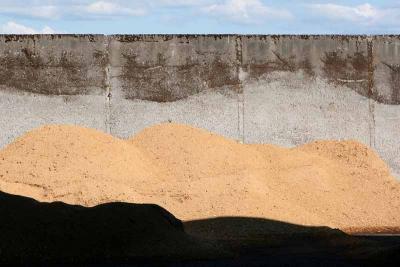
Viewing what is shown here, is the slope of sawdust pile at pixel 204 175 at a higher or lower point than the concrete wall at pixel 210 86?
lower

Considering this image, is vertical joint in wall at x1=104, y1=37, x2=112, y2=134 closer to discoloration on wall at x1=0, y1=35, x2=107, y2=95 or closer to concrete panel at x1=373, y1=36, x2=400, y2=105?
discoloration on wall at x1=0, y1=35, x2=107, y2=95

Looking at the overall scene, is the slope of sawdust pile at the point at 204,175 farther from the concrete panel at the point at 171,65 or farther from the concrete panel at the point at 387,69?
the concrete panel at the point at 387,69

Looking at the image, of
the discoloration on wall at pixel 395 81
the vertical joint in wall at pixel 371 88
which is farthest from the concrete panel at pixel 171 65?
the discoloration on wall at pixel 395 81

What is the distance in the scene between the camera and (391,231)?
12.1 m

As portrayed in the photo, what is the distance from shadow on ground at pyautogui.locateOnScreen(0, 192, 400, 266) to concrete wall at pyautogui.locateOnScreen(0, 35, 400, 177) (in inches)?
149

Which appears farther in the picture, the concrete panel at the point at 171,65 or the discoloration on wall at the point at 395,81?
the discoloration on wall at the point at 395,81

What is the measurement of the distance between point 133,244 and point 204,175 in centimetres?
336

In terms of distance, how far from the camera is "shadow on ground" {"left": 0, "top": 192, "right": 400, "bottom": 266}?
8867 millimetres

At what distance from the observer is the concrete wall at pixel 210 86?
13680mm

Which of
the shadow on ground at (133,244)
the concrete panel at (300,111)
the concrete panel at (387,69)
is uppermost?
the concrete panel at (387,69)

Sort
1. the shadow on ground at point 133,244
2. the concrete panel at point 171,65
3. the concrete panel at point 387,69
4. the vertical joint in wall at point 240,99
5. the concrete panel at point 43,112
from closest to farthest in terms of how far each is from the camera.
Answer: the shadow on ground at point 133,244, the concrete panel at point 43,112, the concrete panel at point 171,65, the vertical joint in wall at point 240,99, the concrete panel at point 387,69

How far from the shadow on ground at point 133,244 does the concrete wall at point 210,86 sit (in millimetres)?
3787

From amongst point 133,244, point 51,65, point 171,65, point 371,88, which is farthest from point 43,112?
point 371,88

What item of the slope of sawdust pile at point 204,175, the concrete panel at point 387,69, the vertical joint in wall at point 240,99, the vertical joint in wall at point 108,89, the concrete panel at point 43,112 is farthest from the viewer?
the concrete panel at point 387,69
